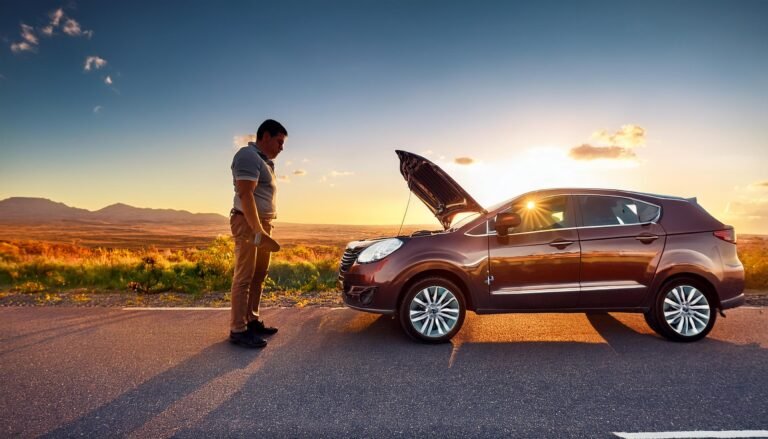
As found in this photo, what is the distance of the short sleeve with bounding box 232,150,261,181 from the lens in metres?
4.57

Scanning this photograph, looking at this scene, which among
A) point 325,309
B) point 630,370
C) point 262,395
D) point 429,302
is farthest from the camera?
point 325,309

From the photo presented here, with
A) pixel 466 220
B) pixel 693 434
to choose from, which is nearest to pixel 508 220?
pixel 466 220

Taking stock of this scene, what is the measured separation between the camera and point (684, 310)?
4934 millimetres

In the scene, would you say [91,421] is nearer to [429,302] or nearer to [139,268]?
[429,302]

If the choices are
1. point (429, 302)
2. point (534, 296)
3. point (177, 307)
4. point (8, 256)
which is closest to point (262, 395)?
point (429, 302)

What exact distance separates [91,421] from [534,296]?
415 cm

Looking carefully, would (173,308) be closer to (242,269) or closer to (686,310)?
(242,269)

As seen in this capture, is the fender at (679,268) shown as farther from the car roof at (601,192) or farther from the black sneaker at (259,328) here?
the black sneaker at (259,328)

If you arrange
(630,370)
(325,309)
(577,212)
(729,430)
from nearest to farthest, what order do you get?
(729,430), (630,370), (577,212), (325,309)

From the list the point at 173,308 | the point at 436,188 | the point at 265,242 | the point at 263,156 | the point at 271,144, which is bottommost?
the point at 173,308

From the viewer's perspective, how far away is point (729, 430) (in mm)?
2822

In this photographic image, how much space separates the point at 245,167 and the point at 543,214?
3381 millimetres

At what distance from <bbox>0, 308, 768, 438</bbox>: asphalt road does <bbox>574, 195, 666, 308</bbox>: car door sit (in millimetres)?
486

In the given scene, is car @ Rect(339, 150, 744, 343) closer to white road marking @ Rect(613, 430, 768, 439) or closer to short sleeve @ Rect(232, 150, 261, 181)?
short sleeve @ Rect(232, 150, 261, 181)
